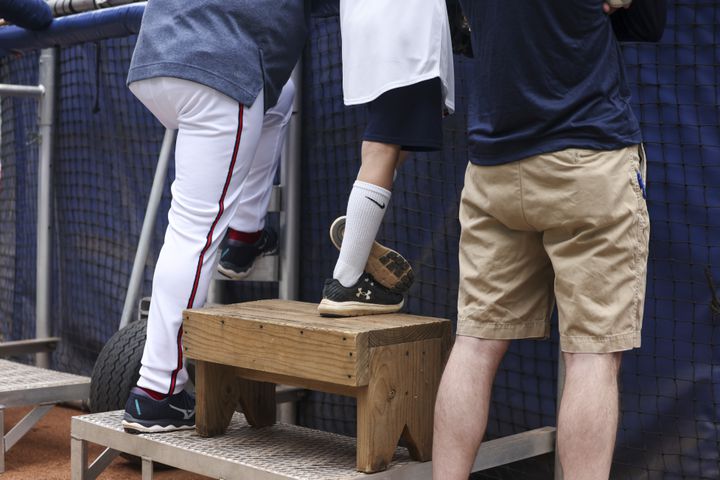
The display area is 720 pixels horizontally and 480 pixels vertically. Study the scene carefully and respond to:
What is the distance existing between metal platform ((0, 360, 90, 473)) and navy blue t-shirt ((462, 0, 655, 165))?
206 centimetres

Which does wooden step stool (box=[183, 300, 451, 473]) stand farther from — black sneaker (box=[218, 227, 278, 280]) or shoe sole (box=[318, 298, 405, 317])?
black sneaker (box=[218, 227, 278, 280])

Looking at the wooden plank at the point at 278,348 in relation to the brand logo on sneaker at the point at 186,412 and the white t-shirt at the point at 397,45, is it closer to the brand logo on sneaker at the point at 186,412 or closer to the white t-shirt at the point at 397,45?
the brand logo on sneaker at the point at 186,412

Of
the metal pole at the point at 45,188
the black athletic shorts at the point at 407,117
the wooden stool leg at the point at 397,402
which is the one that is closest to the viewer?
the wooden stool leg at the point at 397,402

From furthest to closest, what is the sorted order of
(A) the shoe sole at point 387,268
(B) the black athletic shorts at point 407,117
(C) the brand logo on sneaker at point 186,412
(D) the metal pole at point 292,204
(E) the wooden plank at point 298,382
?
(D) the metal pole at point 292,204 < (C) the brand logo on sneaker at point 186,412 < (A) the shoe sole at point 387,268 < (B) the black athletic shorts at point 407,117 < (E) the wooden plank at point 298,382

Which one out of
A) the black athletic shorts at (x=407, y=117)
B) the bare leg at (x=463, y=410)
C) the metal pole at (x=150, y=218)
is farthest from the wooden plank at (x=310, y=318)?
the metal pole at (x=150, y=218)

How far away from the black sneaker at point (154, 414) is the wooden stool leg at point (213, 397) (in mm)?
55

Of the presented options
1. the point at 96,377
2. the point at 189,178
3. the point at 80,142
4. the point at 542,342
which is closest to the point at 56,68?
the point at 80,142

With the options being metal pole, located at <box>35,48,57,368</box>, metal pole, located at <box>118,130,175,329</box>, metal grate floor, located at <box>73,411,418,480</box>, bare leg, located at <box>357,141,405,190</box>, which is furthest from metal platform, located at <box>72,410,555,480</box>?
metal pole, located at <box>35,48,57,368</box>

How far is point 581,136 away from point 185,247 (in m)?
1.15

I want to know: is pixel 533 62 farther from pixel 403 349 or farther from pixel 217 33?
pixel 217 33

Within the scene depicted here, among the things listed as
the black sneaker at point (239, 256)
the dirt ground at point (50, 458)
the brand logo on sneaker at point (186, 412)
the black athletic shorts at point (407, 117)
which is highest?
the black athletic shorts at point (407, 117)

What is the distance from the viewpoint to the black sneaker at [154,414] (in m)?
2.80

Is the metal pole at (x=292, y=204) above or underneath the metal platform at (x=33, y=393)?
above

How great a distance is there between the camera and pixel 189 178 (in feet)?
9.05
